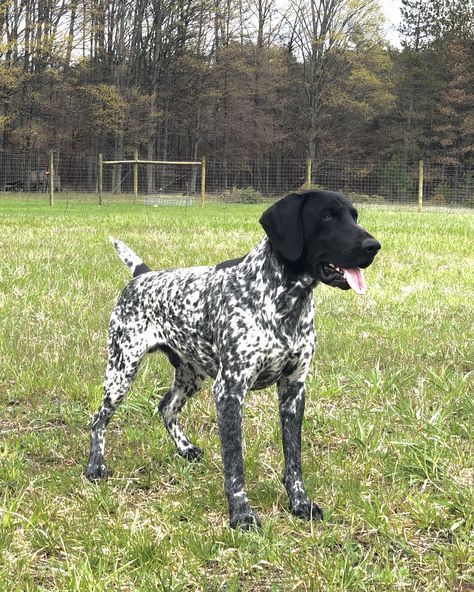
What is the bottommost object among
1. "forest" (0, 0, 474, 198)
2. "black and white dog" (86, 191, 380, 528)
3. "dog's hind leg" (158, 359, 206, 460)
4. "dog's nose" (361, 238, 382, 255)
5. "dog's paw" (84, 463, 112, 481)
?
"dog's paw" (84, 463, 112, 481)

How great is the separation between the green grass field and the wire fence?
2550cm

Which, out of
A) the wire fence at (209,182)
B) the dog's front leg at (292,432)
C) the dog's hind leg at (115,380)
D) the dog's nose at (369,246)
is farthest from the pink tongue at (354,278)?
the wire fence at (209,182)

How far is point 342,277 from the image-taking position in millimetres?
2965

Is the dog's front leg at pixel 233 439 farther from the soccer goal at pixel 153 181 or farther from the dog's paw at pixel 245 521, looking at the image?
the soccer goal at pixel 153 181

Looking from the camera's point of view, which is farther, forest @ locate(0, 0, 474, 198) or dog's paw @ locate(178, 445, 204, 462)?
forest @ locate(0, 0, 474, 198)

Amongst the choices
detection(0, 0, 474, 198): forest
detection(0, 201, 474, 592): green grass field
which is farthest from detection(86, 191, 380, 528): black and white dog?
detection(0, 0, 474, 198): forest

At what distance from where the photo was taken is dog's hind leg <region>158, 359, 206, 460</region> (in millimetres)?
3861

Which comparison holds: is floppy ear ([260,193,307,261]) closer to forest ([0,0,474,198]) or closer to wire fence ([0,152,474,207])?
wire fence ([0,152,474,207])

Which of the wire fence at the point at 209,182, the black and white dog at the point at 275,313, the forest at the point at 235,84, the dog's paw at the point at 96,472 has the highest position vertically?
the forest at the point at 235,84

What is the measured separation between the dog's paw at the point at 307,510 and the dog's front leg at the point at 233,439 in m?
0.22

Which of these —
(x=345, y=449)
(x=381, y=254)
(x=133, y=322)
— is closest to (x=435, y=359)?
(x=345, y=449)

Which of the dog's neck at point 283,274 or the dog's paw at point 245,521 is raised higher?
the dog's neck at point 283,274

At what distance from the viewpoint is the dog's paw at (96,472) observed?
11.6 ft

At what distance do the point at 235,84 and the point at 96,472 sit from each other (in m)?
47.7
